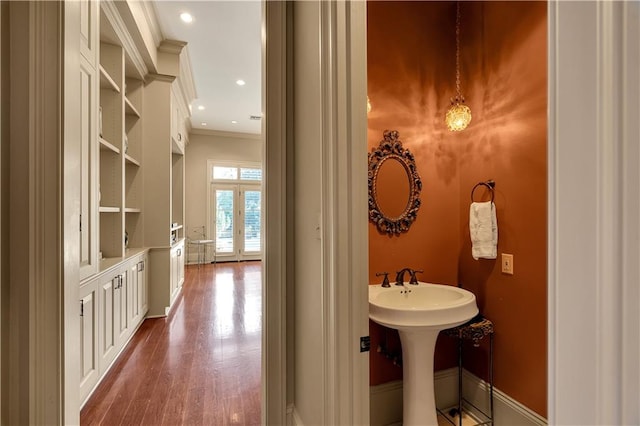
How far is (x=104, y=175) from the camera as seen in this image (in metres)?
2.95

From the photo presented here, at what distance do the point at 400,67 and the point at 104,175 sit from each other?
2894 mm

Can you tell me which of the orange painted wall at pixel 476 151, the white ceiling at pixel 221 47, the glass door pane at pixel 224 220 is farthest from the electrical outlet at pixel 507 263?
the glass door pane at pixel 224 220

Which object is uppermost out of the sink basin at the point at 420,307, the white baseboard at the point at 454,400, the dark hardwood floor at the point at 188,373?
the sink basin at the point at 420,307

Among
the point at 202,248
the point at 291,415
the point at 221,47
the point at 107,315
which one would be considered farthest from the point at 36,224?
the point at 202,248

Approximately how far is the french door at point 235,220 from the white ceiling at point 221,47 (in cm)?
231

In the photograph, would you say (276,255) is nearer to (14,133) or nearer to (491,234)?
(14,133)

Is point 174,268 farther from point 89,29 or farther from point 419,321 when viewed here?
point 419,321

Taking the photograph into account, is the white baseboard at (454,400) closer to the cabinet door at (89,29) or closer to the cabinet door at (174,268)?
the cabinet door at (89,29)

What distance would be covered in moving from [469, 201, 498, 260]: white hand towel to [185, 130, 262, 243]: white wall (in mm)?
6231

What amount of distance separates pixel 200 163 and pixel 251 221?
1.99 meters

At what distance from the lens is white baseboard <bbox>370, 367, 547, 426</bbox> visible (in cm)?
176

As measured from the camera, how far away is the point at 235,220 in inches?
317

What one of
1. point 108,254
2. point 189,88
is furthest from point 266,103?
point 189,88

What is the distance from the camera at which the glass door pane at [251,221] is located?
26.7ft
